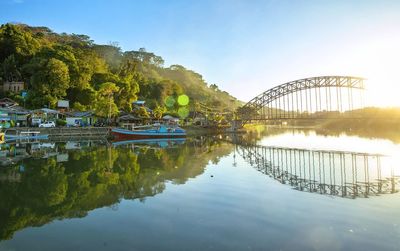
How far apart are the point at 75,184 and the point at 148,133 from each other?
118 feet

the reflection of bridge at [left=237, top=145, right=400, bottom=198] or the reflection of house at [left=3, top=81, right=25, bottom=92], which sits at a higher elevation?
the reflection of house at [left=3, top=81, right=25, bottom=92]

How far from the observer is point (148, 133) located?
167ft

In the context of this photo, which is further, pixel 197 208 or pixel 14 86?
pixel 14 86

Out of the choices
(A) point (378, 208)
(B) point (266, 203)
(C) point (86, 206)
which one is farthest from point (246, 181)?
(C) point (86, 206)

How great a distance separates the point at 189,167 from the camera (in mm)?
20609

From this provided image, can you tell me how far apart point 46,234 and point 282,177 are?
13.2m

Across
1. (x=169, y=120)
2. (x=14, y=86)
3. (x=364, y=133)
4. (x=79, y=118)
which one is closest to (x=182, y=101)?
(x=169, y=120)

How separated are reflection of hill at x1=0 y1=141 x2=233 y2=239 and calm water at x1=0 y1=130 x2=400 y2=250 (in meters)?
0.05

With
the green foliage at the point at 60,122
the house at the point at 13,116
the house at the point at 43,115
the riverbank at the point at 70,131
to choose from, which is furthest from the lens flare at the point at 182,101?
the house at the point at 13,116

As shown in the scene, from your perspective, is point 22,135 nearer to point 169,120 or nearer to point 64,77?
point 64,77

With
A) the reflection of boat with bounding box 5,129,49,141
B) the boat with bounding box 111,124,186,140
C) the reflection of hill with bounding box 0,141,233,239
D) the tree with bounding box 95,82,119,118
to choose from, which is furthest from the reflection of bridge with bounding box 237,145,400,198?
the tree with bounding box 95,82,119,118

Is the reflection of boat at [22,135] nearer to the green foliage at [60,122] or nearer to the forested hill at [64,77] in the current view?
the green foliage at [60,122]

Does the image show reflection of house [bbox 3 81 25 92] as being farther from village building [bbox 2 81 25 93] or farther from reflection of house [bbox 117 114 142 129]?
reflection of house [bbox 117 114 142 129]

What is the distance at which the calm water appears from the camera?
306 inches
